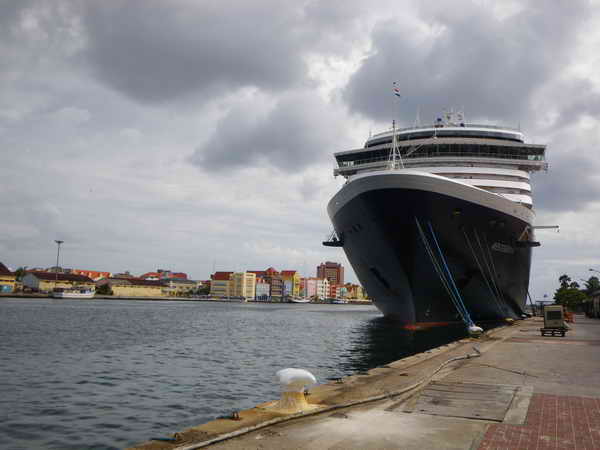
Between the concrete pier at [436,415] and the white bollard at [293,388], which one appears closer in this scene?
the concrete pier at [436,415]

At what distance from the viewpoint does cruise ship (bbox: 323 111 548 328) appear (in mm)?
24656

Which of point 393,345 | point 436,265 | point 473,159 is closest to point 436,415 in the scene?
point 393,345

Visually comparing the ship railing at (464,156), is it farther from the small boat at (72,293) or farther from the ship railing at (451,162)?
the small boat at (72,293)

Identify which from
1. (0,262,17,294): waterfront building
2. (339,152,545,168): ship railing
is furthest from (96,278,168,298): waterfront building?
(339,152,545,168): ship railing

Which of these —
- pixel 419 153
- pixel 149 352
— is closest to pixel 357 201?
pixel 419 153

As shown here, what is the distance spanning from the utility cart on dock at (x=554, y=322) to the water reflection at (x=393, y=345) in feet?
15.9

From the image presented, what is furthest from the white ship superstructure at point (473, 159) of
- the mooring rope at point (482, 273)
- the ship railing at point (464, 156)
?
the mooring rope at point (482, 273)

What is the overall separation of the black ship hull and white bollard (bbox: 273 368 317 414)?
1736 centimetres

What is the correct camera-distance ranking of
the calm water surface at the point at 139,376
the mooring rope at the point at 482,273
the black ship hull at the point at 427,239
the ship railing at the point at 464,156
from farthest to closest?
the ship railing at the point at 464,156 → the mooring rope at the point at 482,273 → the black ship hull at the point at 427,239 → the calm water surface at the point at 139,376

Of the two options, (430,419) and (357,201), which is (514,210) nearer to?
(357,201)

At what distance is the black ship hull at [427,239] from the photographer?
24.4m

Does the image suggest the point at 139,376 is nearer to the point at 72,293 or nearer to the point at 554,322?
the point at 554,322

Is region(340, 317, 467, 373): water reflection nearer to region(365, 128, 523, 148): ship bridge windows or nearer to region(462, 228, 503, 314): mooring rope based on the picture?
region(462, 228, 503, 314): mooring rope

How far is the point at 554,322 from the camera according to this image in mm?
24891
